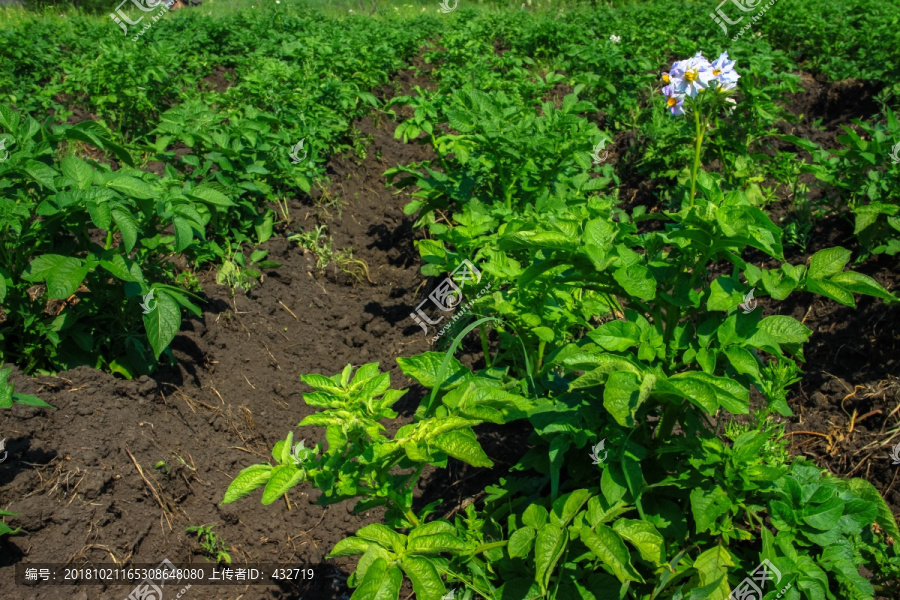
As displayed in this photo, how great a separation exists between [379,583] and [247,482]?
41cm

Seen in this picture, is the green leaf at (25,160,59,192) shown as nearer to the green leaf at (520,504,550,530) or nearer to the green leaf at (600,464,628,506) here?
the green leaf at (520,504,550,530)

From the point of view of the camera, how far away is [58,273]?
97.3 inches

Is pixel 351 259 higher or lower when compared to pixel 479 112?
lower

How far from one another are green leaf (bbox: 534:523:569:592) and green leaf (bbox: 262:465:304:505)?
648mm

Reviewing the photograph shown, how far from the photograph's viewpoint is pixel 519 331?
92.9 inches

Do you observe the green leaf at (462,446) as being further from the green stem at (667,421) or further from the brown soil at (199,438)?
the brown soil at (199,438)

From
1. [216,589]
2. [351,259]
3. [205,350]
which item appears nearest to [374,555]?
[216,589]

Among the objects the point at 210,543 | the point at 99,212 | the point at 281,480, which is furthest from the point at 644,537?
the point at 99,212

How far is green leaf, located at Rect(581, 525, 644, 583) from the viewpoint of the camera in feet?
5.54

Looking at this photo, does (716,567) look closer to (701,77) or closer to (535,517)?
(535,517)

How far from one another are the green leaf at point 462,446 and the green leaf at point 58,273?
1.58m

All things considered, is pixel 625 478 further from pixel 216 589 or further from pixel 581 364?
pixel 216 589

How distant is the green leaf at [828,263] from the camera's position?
5.63 ft

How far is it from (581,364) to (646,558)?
0.53 meters
